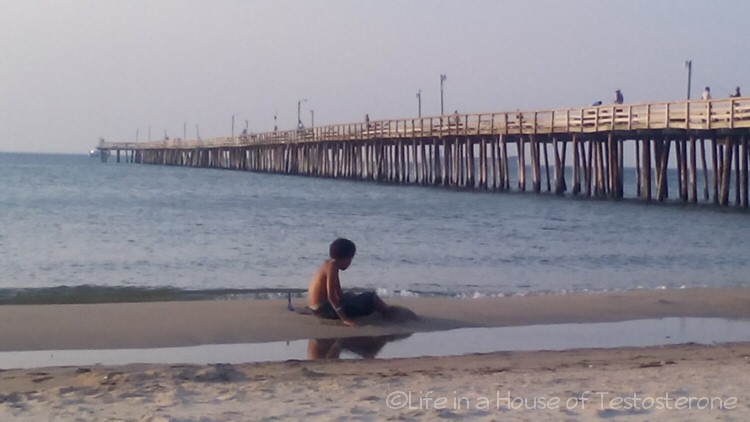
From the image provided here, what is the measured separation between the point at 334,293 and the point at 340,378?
2764 mm

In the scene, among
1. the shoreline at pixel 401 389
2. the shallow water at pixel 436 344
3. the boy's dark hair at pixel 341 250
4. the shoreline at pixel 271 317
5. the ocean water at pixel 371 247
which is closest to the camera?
the shoreline at pixel 401 389

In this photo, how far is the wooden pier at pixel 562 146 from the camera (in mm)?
28453

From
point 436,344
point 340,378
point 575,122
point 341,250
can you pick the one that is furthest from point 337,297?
point 575,122

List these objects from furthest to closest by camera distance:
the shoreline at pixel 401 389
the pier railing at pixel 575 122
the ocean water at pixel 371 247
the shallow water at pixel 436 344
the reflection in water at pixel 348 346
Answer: the pier railing at pixel 575 122 → the ocean water at pixel 371 247 → the reflection in water at pixel 348 346 → the shallow water at pixel 436 344 → the shoreline at pixel 401 389

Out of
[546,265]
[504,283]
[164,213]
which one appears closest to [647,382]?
[504,283]

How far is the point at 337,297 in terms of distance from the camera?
10141 millimetres

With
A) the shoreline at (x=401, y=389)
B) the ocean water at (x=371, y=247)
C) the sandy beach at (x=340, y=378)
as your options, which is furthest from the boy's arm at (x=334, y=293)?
the ocean water at (x=371, y=247)

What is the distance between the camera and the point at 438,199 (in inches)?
1454

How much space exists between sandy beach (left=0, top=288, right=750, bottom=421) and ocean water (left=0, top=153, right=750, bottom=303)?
8.18 feet

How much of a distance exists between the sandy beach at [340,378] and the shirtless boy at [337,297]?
0.14 metres

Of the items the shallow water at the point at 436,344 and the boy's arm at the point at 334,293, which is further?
the boy's arm at the point at 334,293

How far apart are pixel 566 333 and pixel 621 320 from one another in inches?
45.3

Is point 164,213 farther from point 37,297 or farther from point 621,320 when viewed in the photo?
point 621,320

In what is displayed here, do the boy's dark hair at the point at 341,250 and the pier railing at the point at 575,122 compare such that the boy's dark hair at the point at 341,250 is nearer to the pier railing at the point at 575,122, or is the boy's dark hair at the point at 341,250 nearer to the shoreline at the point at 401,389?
the shoreline at the point at 401,389
